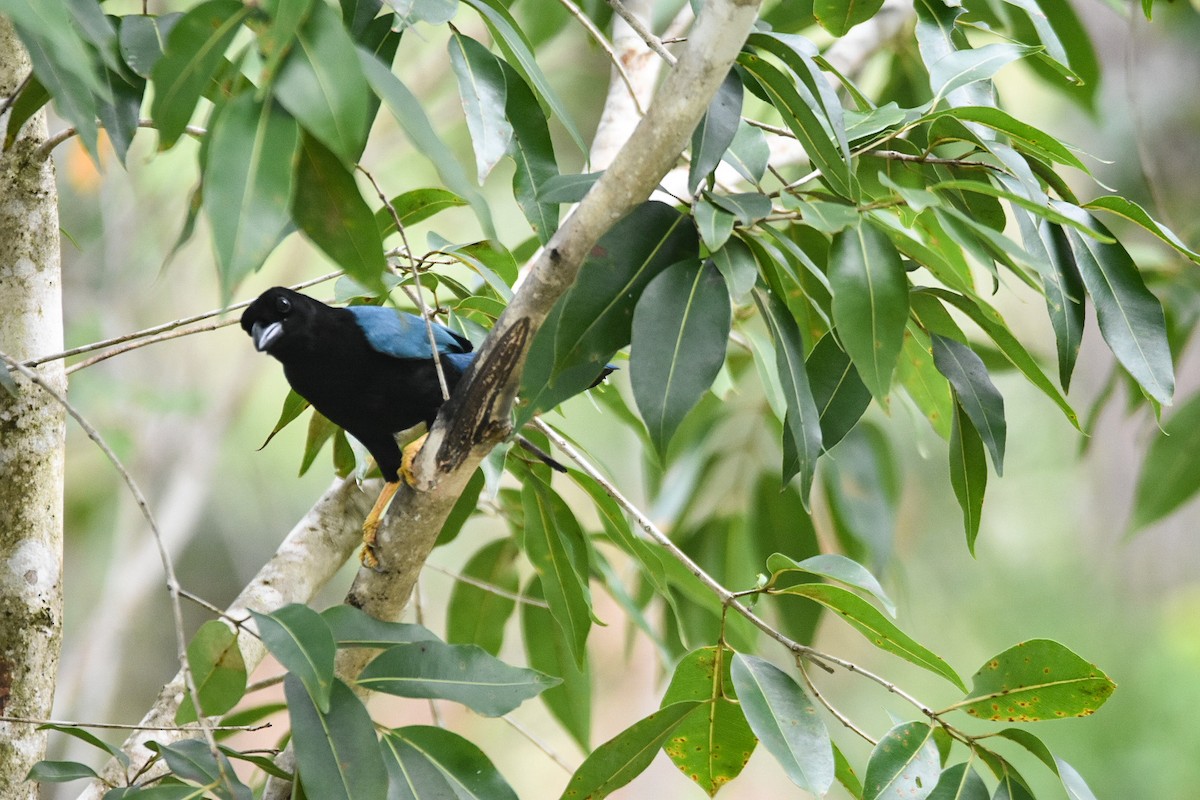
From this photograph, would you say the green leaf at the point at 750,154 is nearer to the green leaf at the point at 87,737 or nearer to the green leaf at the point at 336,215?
the green leaf at the point at 336,215

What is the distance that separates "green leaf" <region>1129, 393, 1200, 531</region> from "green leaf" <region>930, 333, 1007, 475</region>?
5.96 ft

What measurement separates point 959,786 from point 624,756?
440 millimetres

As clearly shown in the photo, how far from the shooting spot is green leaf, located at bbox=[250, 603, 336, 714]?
1.23m

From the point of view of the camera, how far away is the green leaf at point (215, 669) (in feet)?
5.04

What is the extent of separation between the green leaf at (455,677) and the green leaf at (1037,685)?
1.86 ft

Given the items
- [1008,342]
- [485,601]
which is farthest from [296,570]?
[1008,342]

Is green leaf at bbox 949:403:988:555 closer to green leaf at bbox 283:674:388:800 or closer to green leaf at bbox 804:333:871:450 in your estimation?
green leaf at bbox 804:333:871:450

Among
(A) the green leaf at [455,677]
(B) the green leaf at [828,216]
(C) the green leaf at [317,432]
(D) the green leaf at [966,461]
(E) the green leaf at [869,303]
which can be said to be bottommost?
(C) the green leaf at [317,432]

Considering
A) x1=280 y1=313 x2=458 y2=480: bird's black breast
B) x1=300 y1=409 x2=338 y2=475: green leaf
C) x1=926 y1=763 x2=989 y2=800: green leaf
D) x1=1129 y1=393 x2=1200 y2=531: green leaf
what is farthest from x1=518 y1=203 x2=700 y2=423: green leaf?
x1=1129 y1=393 x2=1200 y2=531: green leaf

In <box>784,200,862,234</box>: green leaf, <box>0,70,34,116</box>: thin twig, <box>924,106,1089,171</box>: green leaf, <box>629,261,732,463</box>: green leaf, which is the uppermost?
<box>924,106,1089,171</box>: green leaf

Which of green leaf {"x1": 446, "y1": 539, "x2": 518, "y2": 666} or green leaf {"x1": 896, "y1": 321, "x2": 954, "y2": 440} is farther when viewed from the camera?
green leaf {"x1": 446, "y1": 539, "x2": 518, "y2": 666}

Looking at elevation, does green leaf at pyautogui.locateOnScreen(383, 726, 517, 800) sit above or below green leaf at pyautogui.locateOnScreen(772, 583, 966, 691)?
below

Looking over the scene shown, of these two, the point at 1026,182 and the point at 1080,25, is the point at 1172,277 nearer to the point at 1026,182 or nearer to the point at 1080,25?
the point at 1080,25

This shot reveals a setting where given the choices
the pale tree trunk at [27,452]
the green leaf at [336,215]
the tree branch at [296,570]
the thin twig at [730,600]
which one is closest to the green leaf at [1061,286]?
→ the thin twig at [730,600]
